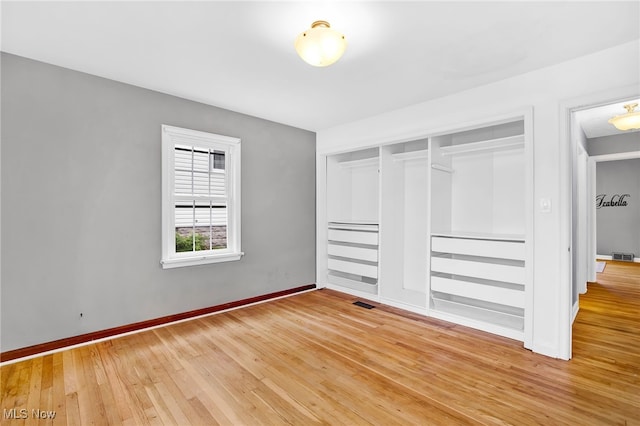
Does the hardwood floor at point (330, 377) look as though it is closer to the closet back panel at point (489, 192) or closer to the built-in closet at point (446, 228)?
the built-in closet at point (446, 228)

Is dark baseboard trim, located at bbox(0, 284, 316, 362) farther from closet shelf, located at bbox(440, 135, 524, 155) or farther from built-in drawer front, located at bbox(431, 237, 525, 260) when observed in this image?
closet shelf, located at bbox(440, 135, 524, 155)

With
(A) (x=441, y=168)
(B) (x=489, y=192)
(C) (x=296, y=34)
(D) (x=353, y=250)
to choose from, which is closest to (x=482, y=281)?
(B) (x=489, y=192)


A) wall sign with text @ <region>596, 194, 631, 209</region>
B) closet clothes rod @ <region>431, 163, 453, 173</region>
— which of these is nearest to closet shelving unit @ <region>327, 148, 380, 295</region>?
closet clothes rod @ <region>431, 163, 453, 173</region>

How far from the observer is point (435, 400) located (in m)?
2.04

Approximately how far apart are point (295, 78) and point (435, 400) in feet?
9.76

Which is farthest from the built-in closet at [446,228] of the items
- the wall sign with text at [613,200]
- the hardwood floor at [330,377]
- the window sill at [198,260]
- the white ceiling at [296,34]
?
the wall sign with text at [613,200]

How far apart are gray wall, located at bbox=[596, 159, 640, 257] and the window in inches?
350

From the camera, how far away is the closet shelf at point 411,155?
4.00 metres

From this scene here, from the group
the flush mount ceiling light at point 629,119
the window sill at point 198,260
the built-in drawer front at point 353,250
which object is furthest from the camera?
the built-in drawer front at point 353,250

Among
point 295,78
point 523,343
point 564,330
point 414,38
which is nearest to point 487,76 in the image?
point 414,38

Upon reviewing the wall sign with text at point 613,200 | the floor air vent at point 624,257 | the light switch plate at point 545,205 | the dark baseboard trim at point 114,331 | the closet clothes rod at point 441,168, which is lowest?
the dark baseboard trim at point 114,331

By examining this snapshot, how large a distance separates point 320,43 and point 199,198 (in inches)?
96.0

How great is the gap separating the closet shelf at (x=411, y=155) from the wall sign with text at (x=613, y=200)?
659 centimetres

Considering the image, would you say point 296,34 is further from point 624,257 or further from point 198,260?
point 624,257
